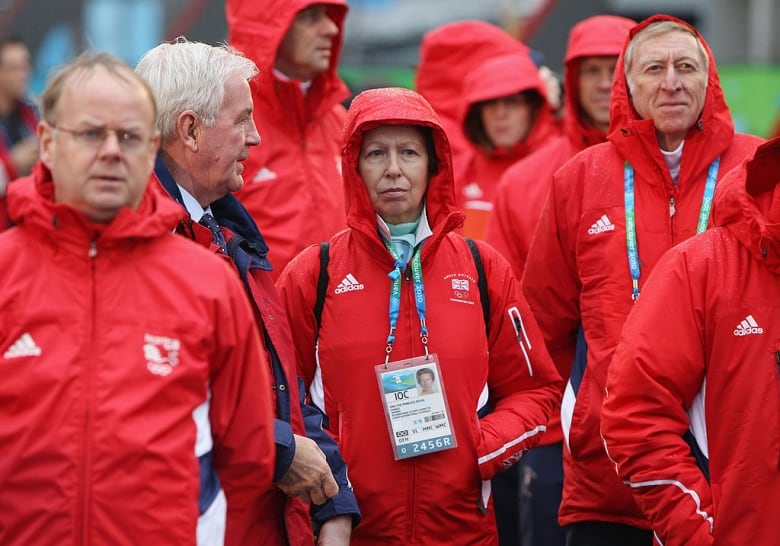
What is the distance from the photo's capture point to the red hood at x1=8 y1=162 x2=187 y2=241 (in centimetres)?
332

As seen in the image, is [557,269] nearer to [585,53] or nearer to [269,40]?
[585,53]

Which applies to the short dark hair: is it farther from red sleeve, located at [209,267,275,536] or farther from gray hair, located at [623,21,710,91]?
gray hair, located at [623,21,710,91]

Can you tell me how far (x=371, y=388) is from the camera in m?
4.45

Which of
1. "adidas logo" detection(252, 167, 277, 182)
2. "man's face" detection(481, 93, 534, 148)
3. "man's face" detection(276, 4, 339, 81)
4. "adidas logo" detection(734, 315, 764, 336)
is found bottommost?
"adidas logo" detection(734, 315, 764, 336)

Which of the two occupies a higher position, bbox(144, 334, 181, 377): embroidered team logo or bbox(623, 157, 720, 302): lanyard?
bbox(623, 157, 720, 302): lanyard

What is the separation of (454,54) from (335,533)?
521 cm

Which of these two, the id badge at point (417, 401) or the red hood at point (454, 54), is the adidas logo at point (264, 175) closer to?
the id badge at point (417, 401)

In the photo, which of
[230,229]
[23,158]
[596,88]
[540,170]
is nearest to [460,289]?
[230,229]

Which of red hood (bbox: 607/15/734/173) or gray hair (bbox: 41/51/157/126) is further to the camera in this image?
red hood (bbox: 607/15/734/173)

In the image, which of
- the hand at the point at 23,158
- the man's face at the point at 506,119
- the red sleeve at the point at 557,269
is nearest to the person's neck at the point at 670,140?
the red sleeve at the point at 557,269

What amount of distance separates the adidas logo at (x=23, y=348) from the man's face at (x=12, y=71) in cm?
771

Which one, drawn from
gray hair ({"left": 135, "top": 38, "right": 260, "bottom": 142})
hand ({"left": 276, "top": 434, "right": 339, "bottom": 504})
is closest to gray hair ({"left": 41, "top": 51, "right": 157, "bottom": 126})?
gray hair ({"left": 135, "top": 38, "right": 260, "bottom": 142})

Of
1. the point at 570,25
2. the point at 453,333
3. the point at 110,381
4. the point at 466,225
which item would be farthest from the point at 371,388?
the point at 570,25

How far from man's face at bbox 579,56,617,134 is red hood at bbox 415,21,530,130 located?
7.22 ft
